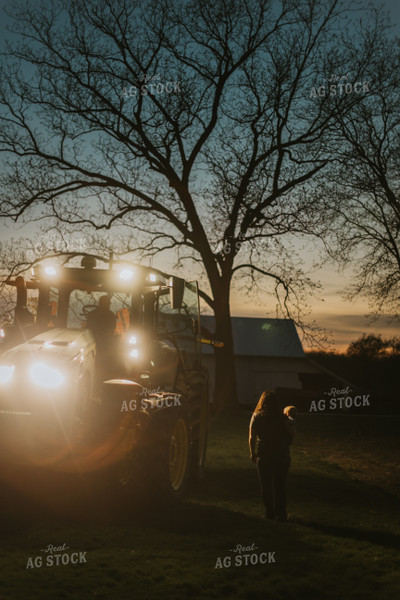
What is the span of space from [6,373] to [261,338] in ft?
122

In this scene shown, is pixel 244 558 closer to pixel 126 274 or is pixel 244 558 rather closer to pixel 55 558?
pixel 55 558

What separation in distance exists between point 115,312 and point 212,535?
10.0 feet

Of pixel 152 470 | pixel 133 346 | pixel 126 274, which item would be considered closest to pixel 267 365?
pixel 126 274

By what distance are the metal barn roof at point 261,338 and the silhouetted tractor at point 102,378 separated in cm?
3136

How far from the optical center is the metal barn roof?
4203 cm

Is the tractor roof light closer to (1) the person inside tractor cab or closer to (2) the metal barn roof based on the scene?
(1) the person inside tractor cab

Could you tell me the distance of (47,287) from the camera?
875 centimetres

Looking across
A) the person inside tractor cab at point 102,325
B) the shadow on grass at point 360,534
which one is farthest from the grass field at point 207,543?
the person inside tractor cab at point 102,325

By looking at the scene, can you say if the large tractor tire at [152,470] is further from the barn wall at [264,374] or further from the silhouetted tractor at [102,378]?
the barn wall at [264,374]

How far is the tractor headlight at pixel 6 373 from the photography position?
23.0ft

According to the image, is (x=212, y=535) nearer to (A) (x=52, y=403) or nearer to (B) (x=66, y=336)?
(A) (x=52, y=403)

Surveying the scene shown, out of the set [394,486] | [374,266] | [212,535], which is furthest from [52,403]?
[374,266]

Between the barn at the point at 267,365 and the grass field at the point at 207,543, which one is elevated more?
the barn at the point at 267,365

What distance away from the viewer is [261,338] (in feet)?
143
